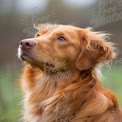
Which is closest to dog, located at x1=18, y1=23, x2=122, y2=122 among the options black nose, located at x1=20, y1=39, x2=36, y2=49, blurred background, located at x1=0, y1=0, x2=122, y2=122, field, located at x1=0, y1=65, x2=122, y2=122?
black nose, located at x1=20, y1=39, x2=36, y2=49

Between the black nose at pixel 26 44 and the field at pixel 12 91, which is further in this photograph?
the field at pixel 12 91

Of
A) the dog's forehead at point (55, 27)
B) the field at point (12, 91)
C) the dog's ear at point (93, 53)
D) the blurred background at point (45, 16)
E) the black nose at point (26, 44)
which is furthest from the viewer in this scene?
the blurred background at point (45, 16)

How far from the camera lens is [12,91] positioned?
35.6ft

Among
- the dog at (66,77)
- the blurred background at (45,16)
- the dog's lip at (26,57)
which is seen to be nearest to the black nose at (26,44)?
the dog at (66,77)

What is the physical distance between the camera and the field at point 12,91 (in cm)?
946

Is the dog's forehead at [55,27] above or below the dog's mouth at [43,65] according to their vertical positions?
above

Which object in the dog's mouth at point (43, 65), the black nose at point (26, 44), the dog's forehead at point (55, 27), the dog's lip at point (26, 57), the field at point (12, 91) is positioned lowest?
the field at point (12, 91)

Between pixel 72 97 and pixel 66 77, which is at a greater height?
pixel 66 77

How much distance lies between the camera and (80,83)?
6238 millimetres

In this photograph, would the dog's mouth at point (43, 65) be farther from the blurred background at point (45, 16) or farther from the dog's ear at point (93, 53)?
the blurred background at point (45, 16)

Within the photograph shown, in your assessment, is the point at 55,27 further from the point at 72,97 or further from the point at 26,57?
the point at 72,97

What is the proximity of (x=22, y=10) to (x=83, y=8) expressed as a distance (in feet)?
6.43

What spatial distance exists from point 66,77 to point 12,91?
4.68 meters

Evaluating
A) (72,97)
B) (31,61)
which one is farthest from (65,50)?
(72,97)
